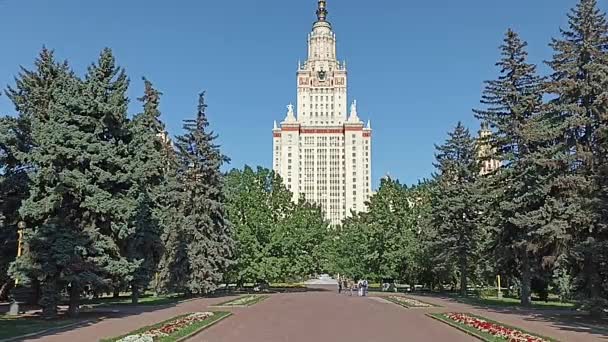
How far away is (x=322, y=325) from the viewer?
68.1 ft

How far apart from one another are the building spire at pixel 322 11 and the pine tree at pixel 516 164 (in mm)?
136204

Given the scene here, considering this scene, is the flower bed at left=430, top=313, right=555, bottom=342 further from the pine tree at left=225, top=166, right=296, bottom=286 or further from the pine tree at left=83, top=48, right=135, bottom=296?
the pine tree at left=225, top=166, right=296, bottom=286

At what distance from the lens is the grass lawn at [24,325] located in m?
18.0

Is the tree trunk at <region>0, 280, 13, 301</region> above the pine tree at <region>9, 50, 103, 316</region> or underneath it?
underneath

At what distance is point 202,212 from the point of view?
4459 centimetres

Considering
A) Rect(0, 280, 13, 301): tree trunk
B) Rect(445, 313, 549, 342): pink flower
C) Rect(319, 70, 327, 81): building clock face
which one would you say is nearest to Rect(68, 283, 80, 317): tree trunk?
Rect(0, 280, 13, 301): tree trunk

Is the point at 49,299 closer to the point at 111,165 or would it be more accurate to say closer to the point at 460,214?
the point at 111,165

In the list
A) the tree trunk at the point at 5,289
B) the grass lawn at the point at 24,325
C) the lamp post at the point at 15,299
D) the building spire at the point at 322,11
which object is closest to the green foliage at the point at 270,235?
the tree trunk at the point at 5,289

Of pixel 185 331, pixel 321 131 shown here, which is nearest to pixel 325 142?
pixel 321 131

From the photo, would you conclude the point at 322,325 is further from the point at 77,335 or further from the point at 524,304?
the point at 524,304

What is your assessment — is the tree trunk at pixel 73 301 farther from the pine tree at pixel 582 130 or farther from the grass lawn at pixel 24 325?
the pine tree at pixel 582 130

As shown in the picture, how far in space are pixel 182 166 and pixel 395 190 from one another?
2502cm

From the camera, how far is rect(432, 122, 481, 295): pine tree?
44969 mm

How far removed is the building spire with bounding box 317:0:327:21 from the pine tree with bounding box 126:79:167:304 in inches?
5311
